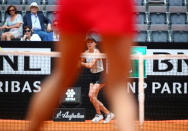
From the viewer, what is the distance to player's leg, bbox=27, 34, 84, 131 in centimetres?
250

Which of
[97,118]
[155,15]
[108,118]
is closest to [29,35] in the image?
[97,118]

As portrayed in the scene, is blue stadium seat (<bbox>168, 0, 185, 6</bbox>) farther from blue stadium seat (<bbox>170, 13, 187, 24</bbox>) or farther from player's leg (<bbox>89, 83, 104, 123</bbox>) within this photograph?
player's leg (<bbox>89, 83, 104, 123</bbox>)

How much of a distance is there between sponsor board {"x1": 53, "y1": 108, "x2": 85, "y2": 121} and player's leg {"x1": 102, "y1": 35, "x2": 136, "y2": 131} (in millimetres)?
5968

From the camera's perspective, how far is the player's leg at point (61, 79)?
2.50 meters

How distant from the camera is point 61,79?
256 centimetres

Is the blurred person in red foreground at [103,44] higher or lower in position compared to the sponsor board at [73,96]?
higher

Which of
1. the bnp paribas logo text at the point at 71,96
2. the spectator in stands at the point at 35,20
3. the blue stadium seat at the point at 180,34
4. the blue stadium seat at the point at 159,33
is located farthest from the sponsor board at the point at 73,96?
the blue stadium seat at the point at 180,34

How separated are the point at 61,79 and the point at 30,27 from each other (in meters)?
7.09

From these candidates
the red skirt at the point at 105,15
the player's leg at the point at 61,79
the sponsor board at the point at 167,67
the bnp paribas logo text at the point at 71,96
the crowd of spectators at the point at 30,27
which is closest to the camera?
the red skirt at the point at 105,15

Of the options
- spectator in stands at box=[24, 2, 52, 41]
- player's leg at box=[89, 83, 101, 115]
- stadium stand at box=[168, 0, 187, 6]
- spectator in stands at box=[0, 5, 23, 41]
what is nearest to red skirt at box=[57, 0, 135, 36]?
player's leg at box=[89, 83, 101, 115]

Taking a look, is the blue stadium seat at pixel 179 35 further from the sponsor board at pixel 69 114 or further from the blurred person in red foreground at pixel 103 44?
the blurred person in red foreground at pixel 103 44

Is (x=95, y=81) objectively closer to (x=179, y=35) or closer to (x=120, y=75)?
(x=179, y=35)

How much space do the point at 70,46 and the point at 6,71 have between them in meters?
5.88

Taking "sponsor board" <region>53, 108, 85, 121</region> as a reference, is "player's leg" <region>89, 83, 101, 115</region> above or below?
above
